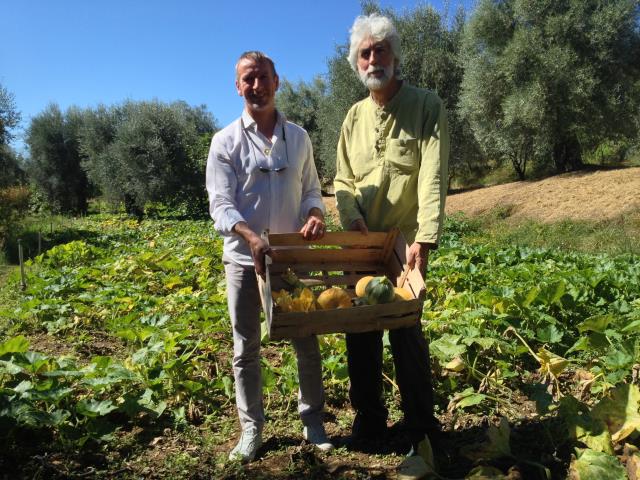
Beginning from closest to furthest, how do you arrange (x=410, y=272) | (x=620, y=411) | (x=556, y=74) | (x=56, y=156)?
(x=620, y=411), (x=410, y=272), (x=556, y=74), (x=56, y=156)

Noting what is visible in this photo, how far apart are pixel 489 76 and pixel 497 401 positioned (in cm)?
1681

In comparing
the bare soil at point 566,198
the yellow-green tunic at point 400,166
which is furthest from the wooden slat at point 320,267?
the bare soil at point 566,198

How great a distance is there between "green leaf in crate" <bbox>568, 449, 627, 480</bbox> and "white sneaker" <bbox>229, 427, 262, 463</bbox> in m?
1.52

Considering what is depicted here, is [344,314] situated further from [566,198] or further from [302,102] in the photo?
[302,102]

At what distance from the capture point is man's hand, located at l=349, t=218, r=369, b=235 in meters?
2.67

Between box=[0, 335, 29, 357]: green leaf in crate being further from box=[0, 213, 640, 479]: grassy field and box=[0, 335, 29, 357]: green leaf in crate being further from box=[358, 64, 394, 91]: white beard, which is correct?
box=[358, 64, 394, 91]: white beard

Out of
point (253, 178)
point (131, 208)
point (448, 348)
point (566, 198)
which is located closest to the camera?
point (253, 178)

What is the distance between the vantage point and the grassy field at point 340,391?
8.24 feet

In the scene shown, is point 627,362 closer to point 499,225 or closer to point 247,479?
point 247,479

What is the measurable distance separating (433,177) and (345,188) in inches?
20.9

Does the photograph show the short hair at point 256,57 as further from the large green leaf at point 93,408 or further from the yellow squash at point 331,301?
the large green leaf at point 93,408

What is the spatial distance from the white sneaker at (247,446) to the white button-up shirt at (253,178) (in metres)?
0.91

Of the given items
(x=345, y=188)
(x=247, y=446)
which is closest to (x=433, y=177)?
(x=345, y=188)

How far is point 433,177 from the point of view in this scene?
2566mm
